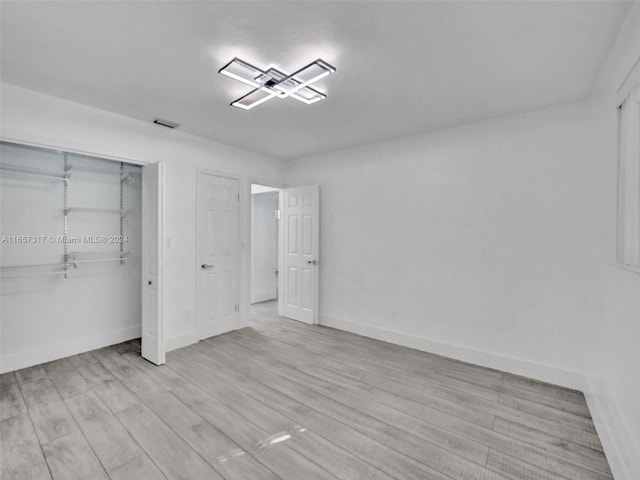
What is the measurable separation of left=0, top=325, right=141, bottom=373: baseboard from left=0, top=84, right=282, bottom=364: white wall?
777 mm

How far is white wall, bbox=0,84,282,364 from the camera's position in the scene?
276 cm

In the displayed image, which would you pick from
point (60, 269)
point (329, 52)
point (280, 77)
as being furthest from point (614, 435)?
point (60, 269)

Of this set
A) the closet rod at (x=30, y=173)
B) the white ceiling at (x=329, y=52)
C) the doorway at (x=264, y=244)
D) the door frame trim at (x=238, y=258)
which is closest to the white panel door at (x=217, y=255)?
the door frame trim at (x=238, y=258)

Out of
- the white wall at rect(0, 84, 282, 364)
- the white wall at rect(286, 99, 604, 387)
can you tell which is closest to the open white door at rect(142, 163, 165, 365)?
the white wall at rect(0, 84, 282, 364)

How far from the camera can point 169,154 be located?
374cm

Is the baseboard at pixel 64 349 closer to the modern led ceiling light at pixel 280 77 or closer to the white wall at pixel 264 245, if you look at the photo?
the white wall at pixel 264 245

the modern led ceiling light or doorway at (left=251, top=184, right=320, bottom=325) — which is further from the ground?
the modern led ceiling light

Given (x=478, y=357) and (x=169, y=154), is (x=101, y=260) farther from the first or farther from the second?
(x=478, y=357)

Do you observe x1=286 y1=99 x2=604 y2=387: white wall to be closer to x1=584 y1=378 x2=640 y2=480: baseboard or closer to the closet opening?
x1=584 y1=378 x2=640 y2=480: baseboard

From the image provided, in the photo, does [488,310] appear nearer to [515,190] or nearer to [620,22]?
[515,190]

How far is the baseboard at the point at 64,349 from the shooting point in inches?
122

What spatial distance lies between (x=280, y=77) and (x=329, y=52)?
1.43 feet

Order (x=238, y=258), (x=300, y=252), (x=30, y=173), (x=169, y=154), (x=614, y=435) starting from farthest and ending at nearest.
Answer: (x=300, y=252) → (x=238, y=258) → (x=169, y=154) → (x=30, y=173) → (x=614, y=435)

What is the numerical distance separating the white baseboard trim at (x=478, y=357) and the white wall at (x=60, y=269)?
311 cm
